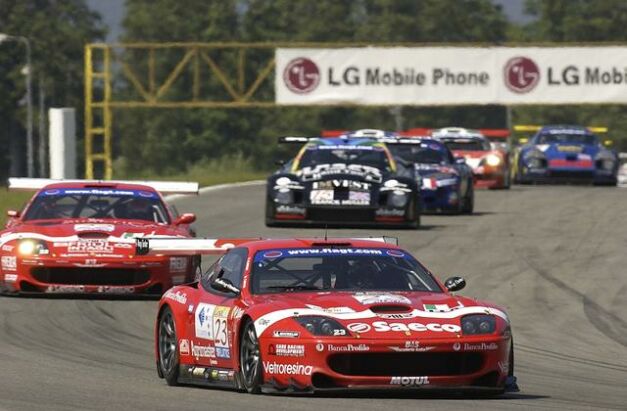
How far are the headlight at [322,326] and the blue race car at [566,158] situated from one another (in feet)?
93.6

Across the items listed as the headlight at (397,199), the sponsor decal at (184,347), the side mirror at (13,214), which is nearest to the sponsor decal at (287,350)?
the sponsor decal at (184,347)

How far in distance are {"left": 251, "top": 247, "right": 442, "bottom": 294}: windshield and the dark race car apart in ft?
42.4

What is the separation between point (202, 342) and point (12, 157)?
86.5m

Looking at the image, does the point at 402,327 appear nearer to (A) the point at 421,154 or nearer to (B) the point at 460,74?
(A) the point at 421,154

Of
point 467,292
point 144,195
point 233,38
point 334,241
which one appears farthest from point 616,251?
point 233,38

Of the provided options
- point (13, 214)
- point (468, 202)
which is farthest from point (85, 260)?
point (468, 202)

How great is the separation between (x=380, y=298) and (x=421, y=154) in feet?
60.8

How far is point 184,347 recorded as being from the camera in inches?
452

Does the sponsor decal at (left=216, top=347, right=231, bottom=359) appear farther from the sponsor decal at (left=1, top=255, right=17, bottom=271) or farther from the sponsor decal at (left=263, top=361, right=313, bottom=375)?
the sponsor decal at (left=1, top=255, right=17, bottom=271)

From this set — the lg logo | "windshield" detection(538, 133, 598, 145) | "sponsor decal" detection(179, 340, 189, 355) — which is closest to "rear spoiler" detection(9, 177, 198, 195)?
"sponsor decal" detection(179, 340, 189, 355)

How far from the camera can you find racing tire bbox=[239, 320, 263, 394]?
1037cm

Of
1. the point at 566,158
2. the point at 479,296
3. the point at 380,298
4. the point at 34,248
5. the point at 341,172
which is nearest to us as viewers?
the point at 380,298

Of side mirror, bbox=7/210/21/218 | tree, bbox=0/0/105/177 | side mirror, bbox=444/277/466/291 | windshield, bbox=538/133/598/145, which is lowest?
tree, bbox=0/0/105/177

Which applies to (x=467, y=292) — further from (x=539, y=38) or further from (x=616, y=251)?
(x=539, y=38)
